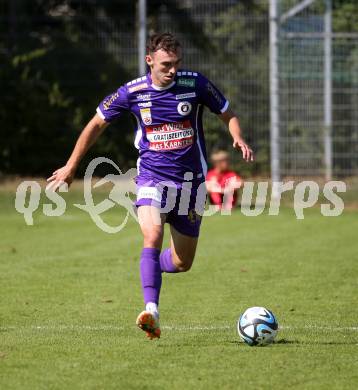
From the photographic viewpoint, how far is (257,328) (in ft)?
21.7

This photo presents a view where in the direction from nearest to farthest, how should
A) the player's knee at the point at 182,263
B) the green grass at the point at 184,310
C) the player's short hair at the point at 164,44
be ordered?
1. the green grass at the point at 184,310
2. the player's short hair at the point at 164,44
3. the player's knee at the point at 182,263

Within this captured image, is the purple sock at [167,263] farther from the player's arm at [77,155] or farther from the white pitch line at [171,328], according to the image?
the player's arm at [77,155]

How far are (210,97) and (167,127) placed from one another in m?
0.39

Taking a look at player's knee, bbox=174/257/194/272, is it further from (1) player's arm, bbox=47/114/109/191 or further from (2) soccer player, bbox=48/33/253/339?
(1) player's arm, bbox=47/114/109/191

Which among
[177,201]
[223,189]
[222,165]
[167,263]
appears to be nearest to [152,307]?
[177,201]

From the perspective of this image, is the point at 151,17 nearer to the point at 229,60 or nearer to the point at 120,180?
the point at 229,60

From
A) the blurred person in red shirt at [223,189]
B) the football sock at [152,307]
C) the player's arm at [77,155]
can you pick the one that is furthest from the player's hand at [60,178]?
the blurred person in red shirt at [223,189]

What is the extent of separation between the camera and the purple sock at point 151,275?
6.82m

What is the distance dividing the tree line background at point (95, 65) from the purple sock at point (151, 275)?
1490 cm

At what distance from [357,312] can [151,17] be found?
15201 mm

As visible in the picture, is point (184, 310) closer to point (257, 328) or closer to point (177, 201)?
point (177, 201)

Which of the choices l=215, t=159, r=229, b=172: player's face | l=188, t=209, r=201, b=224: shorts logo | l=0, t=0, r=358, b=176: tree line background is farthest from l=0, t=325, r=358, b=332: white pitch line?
l=0, t=0, r=358, b=176: tree line background

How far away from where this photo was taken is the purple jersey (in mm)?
7473

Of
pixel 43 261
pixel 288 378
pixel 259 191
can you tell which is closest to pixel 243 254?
pixel 43 261
